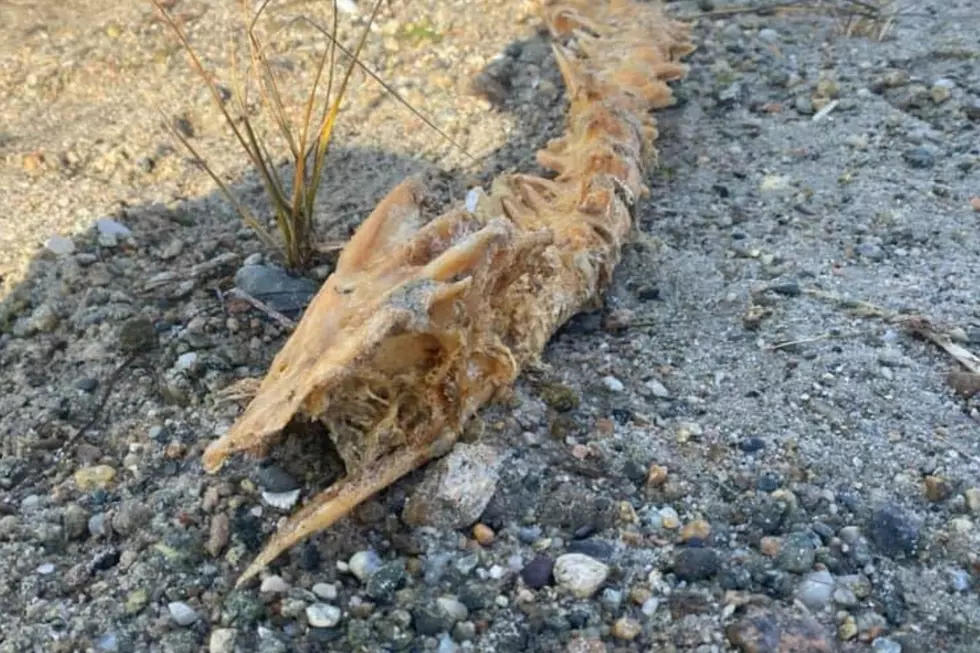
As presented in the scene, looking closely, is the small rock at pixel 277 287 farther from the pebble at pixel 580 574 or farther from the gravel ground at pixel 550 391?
the pebble at pixel 580 574

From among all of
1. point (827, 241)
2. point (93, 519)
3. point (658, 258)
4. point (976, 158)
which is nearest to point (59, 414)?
point (93, 519)

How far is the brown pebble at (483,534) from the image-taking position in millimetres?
2115

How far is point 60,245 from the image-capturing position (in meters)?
3.04

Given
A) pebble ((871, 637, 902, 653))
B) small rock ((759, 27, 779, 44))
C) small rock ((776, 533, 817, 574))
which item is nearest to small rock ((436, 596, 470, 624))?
small rock ((776, 533, 817, 574))

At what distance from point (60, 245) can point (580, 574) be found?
1770 mm

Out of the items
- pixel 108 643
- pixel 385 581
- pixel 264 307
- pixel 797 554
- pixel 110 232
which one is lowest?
pixel 797 554

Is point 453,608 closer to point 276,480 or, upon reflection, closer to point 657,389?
point 276,480

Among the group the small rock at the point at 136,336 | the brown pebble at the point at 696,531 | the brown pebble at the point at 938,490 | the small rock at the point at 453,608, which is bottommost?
the brown pebble at the point at 938,490

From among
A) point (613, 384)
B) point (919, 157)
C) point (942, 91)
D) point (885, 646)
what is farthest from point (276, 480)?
point (942, 91)

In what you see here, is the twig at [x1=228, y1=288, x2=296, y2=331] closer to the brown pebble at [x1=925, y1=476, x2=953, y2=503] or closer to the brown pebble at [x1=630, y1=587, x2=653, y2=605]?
the brown pebble at [x1=630, y1=587, x2=653, y2=605]

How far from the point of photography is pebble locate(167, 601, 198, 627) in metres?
1.97

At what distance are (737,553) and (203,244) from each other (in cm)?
169

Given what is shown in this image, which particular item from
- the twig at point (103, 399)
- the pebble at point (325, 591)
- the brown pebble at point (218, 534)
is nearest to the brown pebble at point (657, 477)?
the pebble at point (325, 591)

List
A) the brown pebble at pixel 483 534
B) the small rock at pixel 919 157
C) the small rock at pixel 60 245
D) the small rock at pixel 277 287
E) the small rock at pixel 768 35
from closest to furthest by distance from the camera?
the brown pebble at pixel 483 534 < the small rock at pixel 277 287 < the small rock at pixel 60 245 < the small rock at pixel 919 157 < the small rock at pixel 768 35
